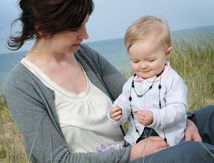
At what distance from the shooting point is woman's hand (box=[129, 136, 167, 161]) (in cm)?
198

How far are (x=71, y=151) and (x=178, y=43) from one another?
4.39m

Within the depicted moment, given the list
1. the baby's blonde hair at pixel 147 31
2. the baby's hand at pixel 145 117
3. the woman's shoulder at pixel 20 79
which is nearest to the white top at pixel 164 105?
the baby's hand at pixel 145 117

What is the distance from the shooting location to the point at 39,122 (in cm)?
197

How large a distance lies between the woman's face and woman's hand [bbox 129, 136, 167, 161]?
0.50m

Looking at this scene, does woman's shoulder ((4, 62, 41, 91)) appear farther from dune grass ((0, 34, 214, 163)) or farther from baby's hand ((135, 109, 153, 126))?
dune grass ((0, 34, 214, 163))

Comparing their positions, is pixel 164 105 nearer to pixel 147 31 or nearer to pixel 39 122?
pixel 147 31

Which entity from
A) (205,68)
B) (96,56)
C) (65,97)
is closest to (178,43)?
(205,68)

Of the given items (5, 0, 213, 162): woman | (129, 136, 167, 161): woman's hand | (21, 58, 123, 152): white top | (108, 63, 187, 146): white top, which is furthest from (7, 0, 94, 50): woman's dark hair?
(129, 136, 167, 161): woman's hand

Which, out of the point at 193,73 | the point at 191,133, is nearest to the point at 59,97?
the point at 191,133

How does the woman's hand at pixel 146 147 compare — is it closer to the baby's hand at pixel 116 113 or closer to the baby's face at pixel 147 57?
the baby's hand at pixel 116 113

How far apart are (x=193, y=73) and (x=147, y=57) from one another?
3.17 meters

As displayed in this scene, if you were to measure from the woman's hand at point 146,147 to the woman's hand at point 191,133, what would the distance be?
0.43 ft

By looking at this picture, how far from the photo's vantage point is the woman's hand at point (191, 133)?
2.13m

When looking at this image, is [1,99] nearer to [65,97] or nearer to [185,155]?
[65,97]
